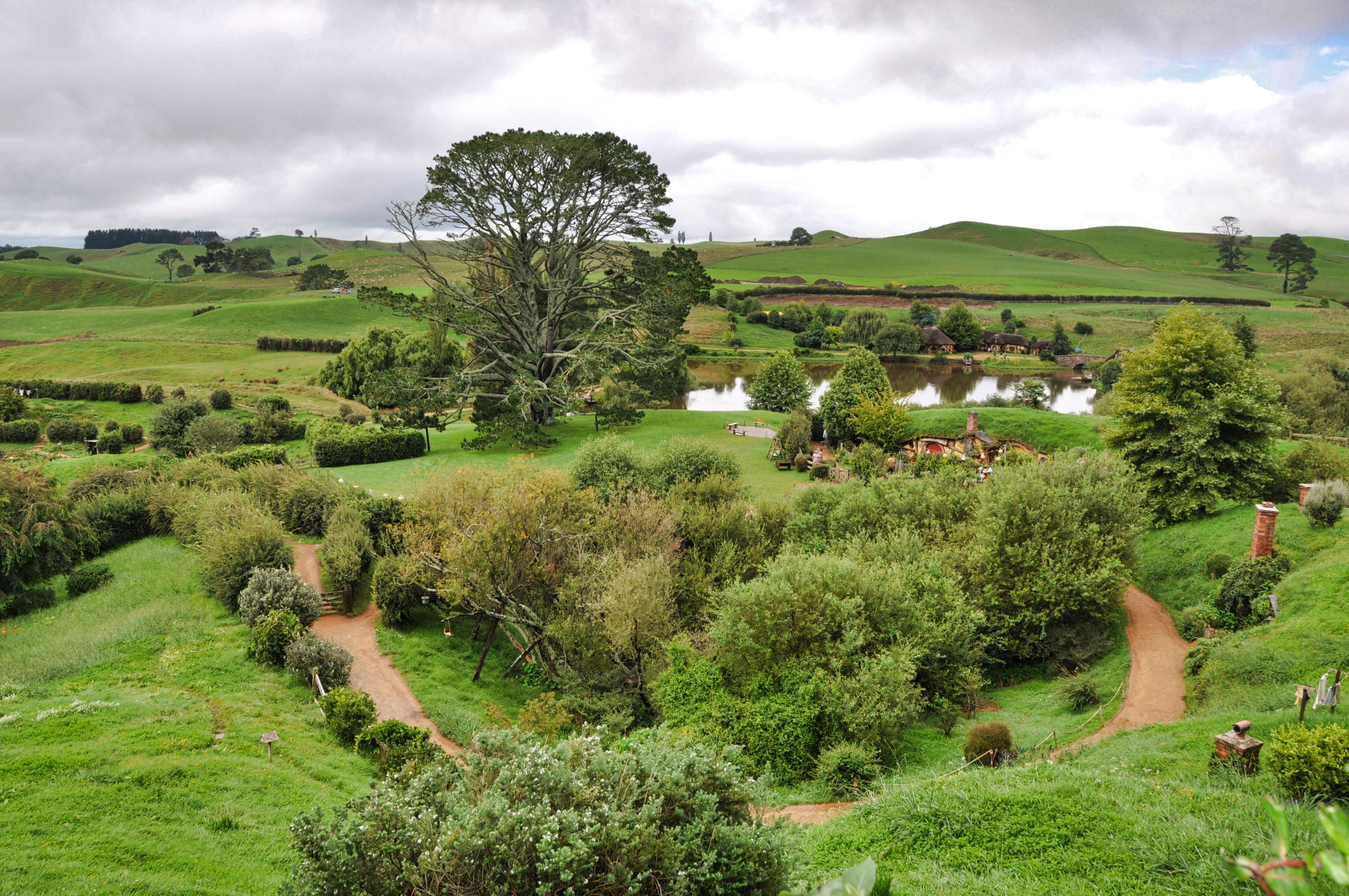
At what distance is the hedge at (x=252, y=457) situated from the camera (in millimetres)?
31016

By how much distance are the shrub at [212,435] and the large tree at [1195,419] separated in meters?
42.8

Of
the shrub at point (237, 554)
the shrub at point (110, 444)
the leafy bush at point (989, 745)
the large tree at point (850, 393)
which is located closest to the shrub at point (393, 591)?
the shrub at point (237, 554)

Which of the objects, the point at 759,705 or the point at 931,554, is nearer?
the point at 759,705

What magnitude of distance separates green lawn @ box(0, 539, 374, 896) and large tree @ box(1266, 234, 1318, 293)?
140 meters

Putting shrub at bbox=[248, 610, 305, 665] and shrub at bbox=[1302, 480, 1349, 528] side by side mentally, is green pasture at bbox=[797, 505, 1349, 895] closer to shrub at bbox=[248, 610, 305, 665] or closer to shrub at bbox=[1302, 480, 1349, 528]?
shrub at bbox=[1302, 480, 1349, 528]

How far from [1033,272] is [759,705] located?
14548 centimetres

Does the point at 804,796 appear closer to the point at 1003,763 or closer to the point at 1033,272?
the point at 1003,763

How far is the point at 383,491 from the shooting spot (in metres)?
29.3

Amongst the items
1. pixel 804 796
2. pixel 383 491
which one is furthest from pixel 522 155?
pixel 804 796

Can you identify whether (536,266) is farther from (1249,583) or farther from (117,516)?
(1249,583)

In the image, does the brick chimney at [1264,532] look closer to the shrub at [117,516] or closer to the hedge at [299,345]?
the shrub at [117,516]

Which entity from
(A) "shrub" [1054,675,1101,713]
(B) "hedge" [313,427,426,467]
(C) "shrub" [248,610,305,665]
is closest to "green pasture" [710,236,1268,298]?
(B) "hedge" [313,427,426,467]

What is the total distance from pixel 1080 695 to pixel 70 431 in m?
52.4

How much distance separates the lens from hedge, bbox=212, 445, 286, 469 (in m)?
31.0
